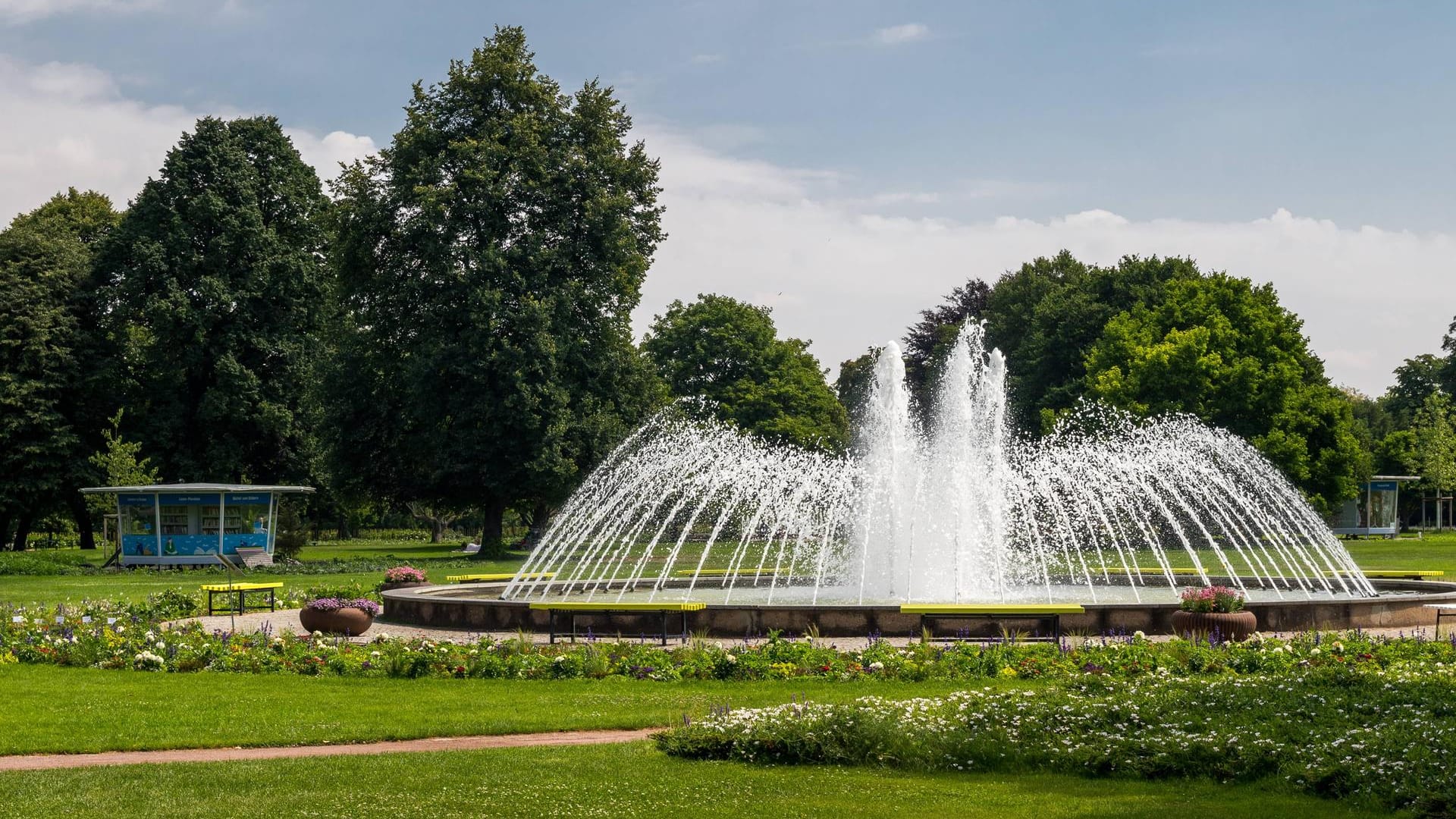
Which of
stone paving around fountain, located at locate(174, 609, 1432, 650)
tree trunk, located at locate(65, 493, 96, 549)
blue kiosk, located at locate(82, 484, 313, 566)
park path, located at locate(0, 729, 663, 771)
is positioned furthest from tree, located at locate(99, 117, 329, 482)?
park path, located at locate(0, 729, 663, 771)

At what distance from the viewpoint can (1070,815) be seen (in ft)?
28.2

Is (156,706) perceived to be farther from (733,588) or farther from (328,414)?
(328,414)

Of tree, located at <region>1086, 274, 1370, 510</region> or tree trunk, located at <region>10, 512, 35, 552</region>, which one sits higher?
tree, located at <region>1086, 274, 1370, 510</region>

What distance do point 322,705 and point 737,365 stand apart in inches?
2447

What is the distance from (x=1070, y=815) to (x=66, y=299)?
55523 millimetres

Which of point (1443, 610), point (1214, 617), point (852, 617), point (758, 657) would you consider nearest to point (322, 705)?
point (758, 657)

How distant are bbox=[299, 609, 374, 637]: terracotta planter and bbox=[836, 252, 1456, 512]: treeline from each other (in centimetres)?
3908

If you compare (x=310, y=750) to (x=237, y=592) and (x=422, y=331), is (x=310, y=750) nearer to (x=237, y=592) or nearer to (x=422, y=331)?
(x=237, y=592)

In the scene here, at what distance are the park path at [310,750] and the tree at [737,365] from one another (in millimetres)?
60646

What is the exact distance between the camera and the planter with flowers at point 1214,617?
17.3 metres

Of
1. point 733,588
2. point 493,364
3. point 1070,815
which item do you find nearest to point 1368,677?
point 1070,815

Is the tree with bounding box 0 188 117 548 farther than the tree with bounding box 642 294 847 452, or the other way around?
the tree with bounding box 642 294 847 452

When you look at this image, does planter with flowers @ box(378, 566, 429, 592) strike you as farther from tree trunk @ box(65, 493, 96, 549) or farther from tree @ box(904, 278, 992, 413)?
tree @ box(904, 278, 992, 413)

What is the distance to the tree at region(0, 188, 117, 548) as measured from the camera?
53375 millimetres
